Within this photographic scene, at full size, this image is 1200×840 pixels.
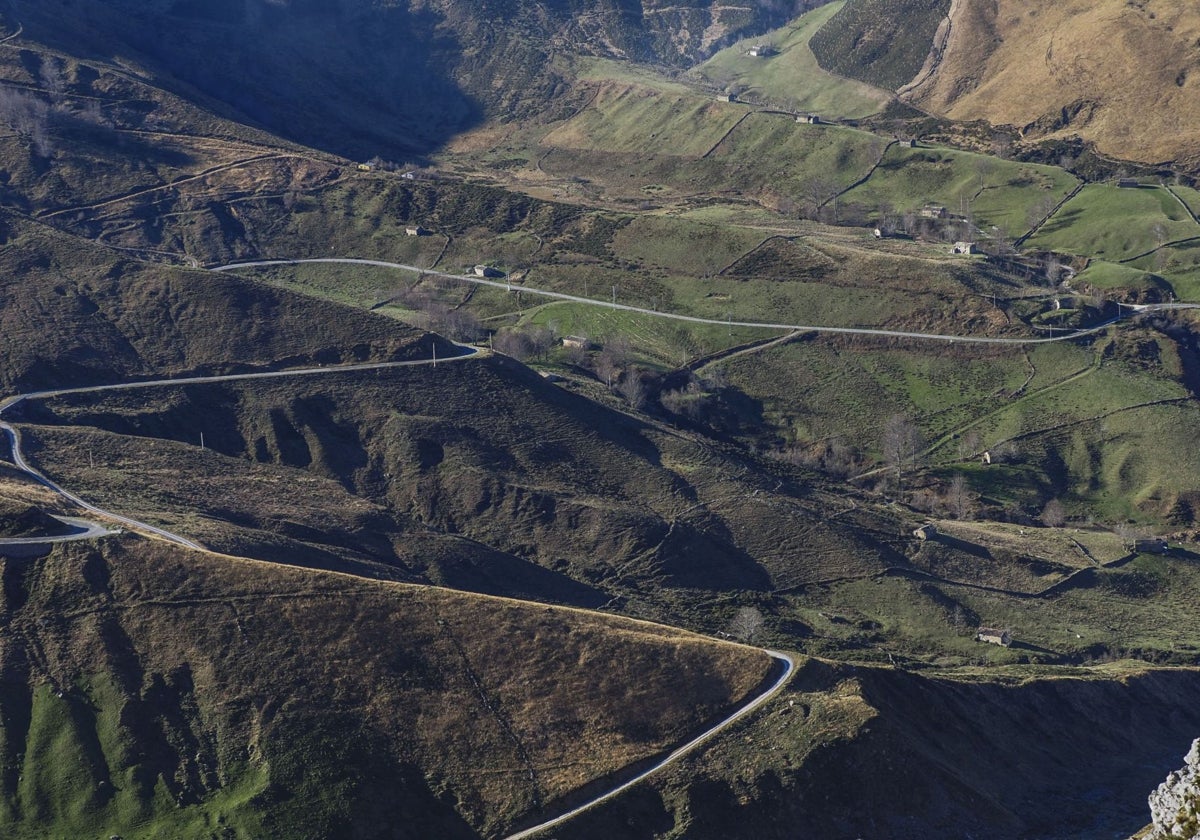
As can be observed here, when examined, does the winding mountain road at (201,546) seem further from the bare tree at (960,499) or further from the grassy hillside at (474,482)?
the bare tree at (960,499)

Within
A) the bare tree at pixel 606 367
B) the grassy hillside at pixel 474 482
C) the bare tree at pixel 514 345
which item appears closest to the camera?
the grassy hillside at pixel 474 482

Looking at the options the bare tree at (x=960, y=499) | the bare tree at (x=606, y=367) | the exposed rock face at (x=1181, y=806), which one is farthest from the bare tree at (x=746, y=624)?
the exposed rock face at (x=1181, y=806)

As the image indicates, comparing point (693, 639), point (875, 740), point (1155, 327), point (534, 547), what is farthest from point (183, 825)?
point (1155, 327)

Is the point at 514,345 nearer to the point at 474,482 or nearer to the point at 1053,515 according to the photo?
the point at 474,482

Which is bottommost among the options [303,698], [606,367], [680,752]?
[606,367]

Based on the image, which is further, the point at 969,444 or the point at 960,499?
the point at 969,444

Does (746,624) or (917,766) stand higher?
(917,766)

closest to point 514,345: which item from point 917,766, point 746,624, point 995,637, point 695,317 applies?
point 695,317
